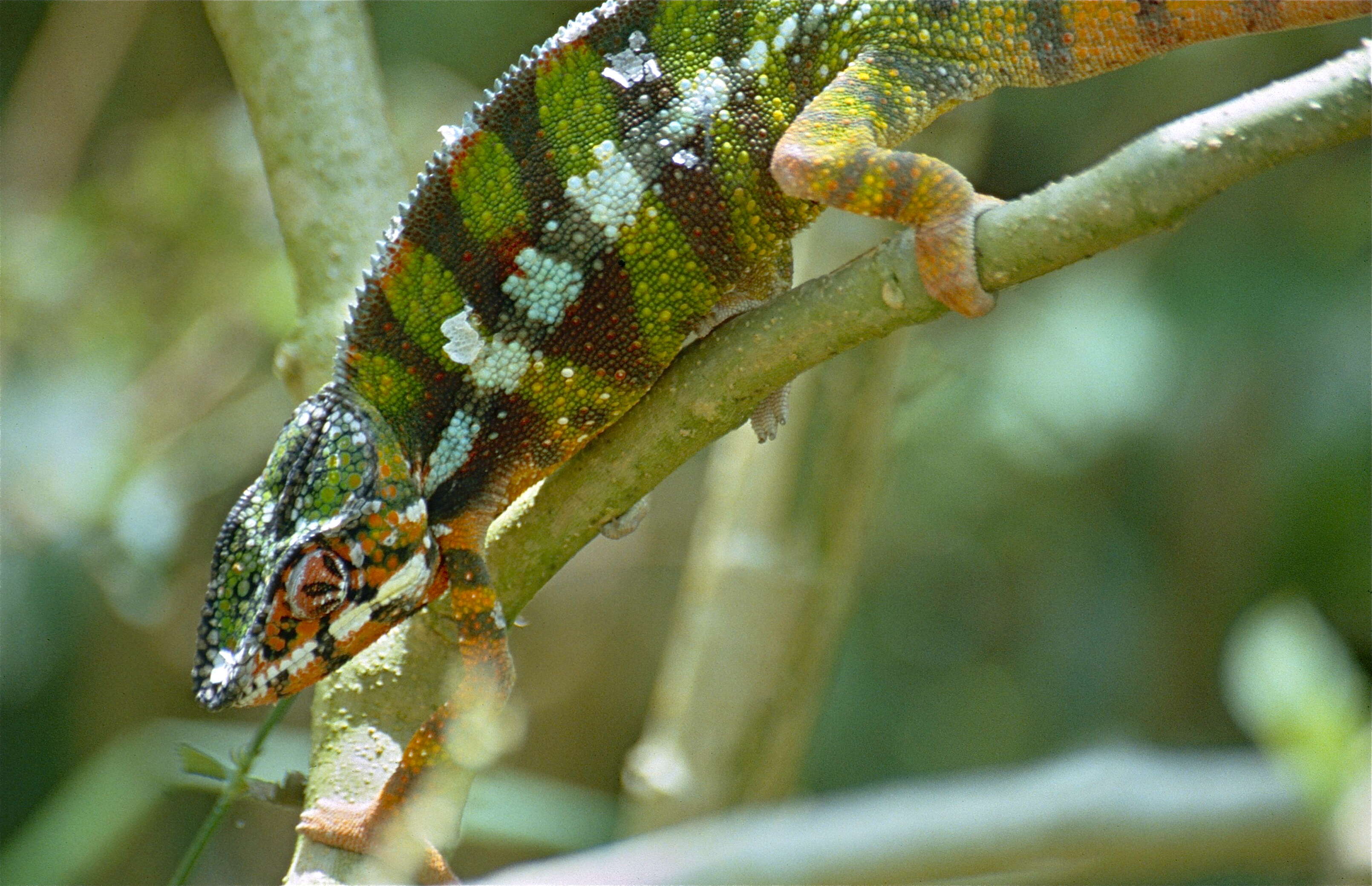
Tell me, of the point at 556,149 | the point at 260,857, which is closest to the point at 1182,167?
the point at 556,149

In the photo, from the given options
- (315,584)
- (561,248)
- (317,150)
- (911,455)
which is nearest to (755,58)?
(561,248)

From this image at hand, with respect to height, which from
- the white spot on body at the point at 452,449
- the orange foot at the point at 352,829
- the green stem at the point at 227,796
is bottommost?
the orange foot at the point at 352,829

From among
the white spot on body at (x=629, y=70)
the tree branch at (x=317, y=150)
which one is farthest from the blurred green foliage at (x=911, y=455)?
the white spot on body at (x=629, y=70)

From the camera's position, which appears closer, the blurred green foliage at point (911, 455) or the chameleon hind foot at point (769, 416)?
the chameleon hind foot at point (769, 416)

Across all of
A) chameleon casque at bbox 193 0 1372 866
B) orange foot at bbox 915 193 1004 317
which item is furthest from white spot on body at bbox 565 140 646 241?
orange foot at bbox 915 193 1004 317

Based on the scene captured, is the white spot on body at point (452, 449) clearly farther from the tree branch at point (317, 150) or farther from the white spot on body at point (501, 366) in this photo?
the tree branch at point (317, 150)
